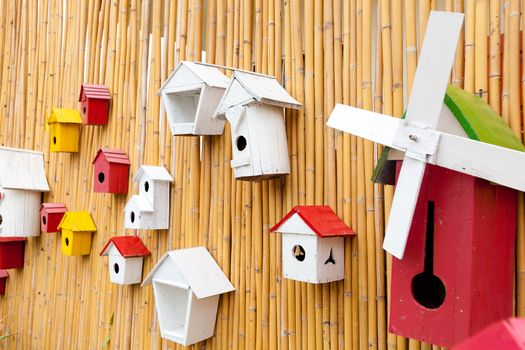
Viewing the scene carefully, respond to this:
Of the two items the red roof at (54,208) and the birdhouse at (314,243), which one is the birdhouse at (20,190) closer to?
the red roof at (54,208)

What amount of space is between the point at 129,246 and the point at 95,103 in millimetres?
687

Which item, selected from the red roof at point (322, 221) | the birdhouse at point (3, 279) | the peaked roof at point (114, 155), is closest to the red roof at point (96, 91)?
the peaked roof at point (114, 155)

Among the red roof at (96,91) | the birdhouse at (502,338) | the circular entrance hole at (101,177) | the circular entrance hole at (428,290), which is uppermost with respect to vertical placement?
the red roof at (96,91)

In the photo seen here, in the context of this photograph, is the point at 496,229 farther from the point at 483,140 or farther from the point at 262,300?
the point at 262,300

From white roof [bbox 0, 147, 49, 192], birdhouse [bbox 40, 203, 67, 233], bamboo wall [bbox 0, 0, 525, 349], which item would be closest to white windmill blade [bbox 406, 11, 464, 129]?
bamboo wall [bbox 0, 0, 525, 349]

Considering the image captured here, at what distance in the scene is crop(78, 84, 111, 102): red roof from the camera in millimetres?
2100

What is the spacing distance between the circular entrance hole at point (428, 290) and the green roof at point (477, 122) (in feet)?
0.88

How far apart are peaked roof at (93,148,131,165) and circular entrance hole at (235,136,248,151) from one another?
78cm

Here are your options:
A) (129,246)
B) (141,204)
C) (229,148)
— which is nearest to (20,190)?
(129,246)

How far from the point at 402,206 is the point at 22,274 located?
2.44 metres

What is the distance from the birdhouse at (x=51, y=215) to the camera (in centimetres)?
231

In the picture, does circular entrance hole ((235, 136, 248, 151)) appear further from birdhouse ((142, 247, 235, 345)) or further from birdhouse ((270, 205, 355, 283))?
birdhouse ((142, 247, 235, 345))

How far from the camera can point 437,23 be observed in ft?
2.93

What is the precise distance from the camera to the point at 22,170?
244cm
